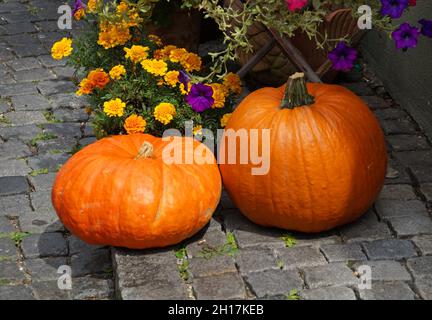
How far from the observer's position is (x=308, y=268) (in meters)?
3.55

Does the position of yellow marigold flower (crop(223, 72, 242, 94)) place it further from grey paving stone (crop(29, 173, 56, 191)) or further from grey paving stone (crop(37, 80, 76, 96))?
grey paving stone (crop(37, 80, 76, 96))

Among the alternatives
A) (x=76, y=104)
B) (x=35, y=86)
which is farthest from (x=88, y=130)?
(x=35, y=86)

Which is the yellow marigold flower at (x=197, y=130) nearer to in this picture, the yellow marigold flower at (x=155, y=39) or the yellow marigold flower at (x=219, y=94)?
the yellow marigold flower at (x=219, y=94)

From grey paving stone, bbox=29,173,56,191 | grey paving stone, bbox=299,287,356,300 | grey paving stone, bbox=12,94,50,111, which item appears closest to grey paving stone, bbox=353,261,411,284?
grey paving stone, bbox=299,287,356,300

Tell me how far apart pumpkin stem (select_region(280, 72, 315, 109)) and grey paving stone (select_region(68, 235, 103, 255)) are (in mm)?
1033

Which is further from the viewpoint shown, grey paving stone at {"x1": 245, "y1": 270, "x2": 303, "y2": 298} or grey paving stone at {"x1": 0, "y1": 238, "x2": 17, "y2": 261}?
grey paving stone at {"x1": 0, "y1": 238, "x2": 17, "y2": 261}

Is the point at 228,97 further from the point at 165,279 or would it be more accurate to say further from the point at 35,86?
the point at 35,86

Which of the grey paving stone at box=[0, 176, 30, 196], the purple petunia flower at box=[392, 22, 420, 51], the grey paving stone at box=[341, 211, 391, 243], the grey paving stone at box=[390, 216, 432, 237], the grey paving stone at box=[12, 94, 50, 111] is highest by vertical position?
the purple petunia flower at box=[392, 22, 420, 51]

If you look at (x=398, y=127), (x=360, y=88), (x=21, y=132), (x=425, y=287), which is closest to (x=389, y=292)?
(x=425, y=287)

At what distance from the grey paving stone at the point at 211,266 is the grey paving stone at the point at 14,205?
3.27 ft

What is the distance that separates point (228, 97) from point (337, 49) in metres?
0.58

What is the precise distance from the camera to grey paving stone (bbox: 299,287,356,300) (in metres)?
3.35

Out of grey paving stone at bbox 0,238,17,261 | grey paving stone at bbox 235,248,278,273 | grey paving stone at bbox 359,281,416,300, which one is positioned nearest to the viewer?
grey paving stone at bbox 359,281,416,300

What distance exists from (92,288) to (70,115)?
1.72m
